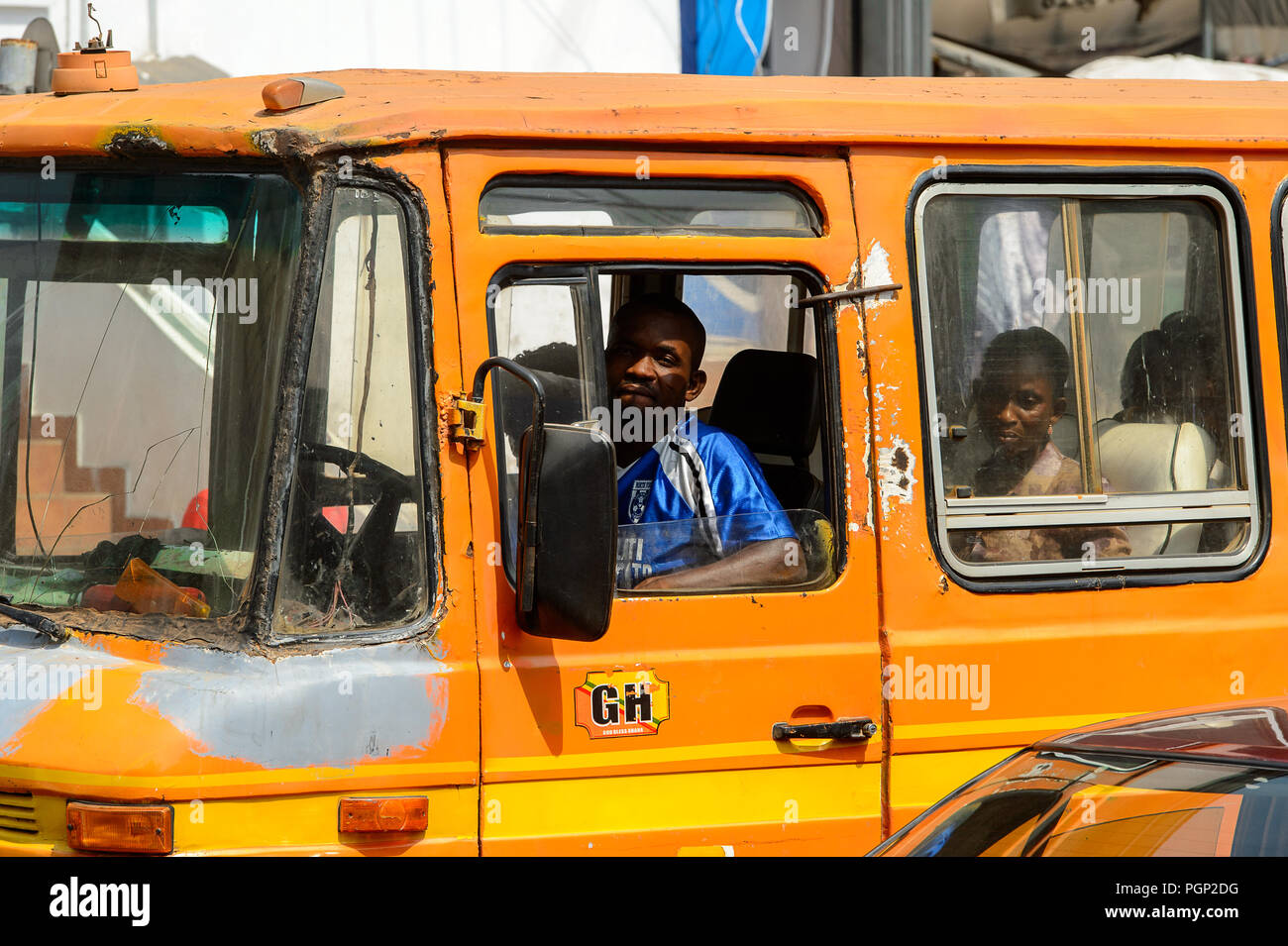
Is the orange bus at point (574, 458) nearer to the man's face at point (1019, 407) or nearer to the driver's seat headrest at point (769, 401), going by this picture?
the man's face at point (1019, 407)

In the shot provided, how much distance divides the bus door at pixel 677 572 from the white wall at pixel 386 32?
5766mm

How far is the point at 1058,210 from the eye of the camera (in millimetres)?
3203

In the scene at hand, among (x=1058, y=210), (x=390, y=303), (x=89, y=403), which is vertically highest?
(x=1058, y=210)

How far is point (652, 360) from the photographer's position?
3.40 metres

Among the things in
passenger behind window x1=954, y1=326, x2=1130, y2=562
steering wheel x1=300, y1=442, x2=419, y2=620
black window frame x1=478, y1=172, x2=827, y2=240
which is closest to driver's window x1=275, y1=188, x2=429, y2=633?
steering wheel x1=300, y1=442, x2=419, y2=620

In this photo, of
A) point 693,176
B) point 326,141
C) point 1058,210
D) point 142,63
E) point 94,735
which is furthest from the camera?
point 142,63

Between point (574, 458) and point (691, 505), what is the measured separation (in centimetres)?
61

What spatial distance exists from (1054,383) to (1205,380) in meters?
0.41

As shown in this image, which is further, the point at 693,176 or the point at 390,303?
the point at 693,176

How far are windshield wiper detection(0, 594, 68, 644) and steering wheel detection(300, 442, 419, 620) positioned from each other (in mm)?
506

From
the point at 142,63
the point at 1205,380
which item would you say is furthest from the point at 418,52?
the point at 1205,380

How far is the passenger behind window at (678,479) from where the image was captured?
9.95 ft

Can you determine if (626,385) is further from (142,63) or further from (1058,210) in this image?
(142,63)

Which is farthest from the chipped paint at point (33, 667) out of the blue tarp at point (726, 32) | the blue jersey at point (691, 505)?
the blue tarp at point (726, 32)
